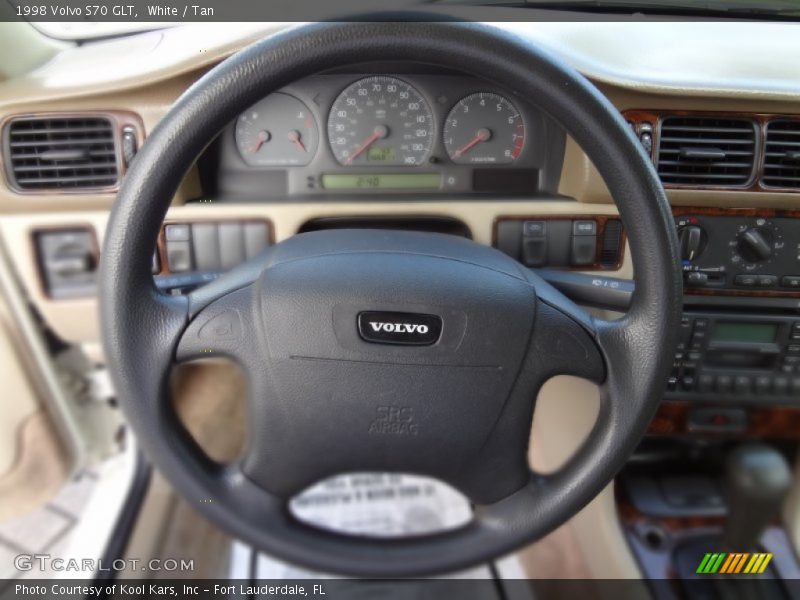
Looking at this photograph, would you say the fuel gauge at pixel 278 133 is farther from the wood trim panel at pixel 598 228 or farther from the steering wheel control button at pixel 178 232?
the wood trim panel at pixel 598 228

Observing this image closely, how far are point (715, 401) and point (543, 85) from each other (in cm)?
84

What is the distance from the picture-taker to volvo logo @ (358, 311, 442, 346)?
85cm

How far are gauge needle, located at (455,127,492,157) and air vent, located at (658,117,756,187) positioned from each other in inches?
12.3

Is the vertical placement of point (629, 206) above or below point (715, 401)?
above

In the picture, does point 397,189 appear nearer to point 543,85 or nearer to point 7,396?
point 543,85

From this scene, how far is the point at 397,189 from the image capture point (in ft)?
→ 3.98

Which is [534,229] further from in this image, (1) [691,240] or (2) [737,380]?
(2) [737,380]

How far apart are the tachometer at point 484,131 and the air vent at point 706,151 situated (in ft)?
0.87

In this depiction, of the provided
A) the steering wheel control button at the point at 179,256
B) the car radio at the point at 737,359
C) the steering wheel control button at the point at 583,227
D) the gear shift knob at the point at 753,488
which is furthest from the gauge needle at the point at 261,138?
the gear shift knob at the point at 753,488

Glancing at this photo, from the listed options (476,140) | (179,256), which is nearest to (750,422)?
(476,140)

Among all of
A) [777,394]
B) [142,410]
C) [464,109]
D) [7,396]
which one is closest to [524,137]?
[464,109]

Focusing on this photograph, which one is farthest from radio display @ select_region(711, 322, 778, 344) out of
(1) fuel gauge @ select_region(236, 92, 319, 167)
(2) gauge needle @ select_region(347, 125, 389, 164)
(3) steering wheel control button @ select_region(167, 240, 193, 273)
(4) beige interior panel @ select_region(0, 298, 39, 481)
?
(4) beige interior panel @ select_region(0, 298, 39, 481)

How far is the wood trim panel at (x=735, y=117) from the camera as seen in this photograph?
1137mm

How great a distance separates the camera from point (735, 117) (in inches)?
44.9
